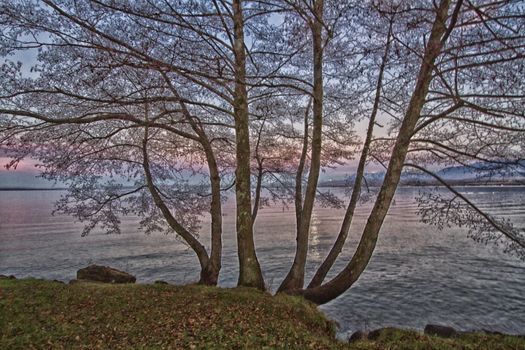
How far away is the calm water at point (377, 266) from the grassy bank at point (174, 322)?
20.9ft

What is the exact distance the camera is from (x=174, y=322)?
19.5ft

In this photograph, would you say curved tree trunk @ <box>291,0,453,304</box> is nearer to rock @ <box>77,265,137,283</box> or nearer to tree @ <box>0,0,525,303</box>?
tree @ <box>0,0,525,303</box>

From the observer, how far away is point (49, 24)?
7457 millimetres

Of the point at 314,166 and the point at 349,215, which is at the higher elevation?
the point at 314,166

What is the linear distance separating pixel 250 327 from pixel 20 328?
4.01 meters

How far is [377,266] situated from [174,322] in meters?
18.4

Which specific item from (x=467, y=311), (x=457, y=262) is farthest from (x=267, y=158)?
(x=457, y=262)

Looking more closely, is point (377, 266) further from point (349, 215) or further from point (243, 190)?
point (243, 190)

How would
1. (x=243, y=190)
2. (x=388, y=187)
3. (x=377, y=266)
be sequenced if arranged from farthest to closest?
(x=377, y=266)
(x=243, y=190)
(x=388, y=187)

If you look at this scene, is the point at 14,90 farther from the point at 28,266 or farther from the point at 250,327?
the point at 28,266

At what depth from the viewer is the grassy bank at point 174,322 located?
5.29 metres

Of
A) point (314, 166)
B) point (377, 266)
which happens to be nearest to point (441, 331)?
point (314, 166)

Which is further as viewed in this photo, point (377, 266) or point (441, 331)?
point (377, 266)

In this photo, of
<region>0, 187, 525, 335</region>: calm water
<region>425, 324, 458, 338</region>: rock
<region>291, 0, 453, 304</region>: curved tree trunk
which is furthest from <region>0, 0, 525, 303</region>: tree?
<region>0, 187, 525, 335</region>: calm water
